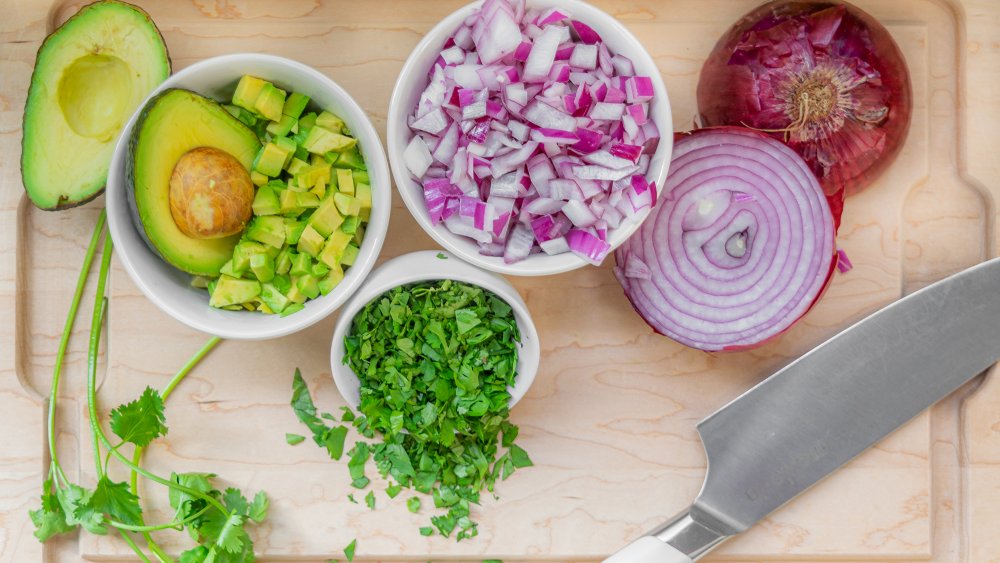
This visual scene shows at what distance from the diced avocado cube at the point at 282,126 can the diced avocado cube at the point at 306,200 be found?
0.10 metres

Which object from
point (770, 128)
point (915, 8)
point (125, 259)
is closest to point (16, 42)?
point (125, 259)

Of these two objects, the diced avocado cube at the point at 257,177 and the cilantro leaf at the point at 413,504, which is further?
the cilantro leaf at the point at 413,504

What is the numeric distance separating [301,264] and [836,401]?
35.2 inches

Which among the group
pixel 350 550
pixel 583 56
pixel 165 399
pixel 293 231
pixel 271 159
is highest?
pixel 583 56

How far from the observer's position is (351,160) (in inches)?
52.0

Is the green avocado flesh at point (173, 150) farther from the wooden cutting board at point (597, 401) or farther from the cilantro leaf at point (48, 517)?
the cilantro leaf at point (48, 517)

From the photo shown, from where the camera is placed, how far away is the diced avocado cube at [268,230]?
50.5 inches

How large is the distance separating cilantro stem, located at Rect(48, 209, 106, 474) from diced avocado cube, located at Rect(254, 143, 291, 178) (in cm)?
37

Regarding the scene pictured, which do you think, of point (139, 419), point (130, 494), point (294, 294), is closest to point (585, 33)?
point (294, 294)

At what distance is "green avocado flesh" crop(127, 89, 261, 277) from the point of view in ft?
3.89

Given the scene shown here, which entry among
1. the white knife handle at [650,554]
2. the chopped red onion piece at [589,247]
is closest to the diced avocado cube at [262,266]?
the chopped red onion piece at [589,247]

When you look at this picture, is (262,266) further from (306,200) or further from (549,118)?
(549,118)

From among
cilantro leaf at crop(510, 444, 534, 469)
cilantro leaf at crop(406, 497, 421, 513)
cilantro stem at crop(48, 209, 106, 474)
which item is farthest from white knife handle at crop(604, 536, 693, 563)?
cilantro stem at crop(48, 209, 106, 474)

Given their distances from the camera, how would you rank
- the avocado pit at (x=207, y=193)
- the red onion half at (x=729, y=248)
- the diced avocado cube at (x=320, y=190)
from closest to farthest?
the avocado pit at (x=207, y=193)
the diced avocado cube at (x=320, y=190)
the red onion half at (x=729, y=248)
